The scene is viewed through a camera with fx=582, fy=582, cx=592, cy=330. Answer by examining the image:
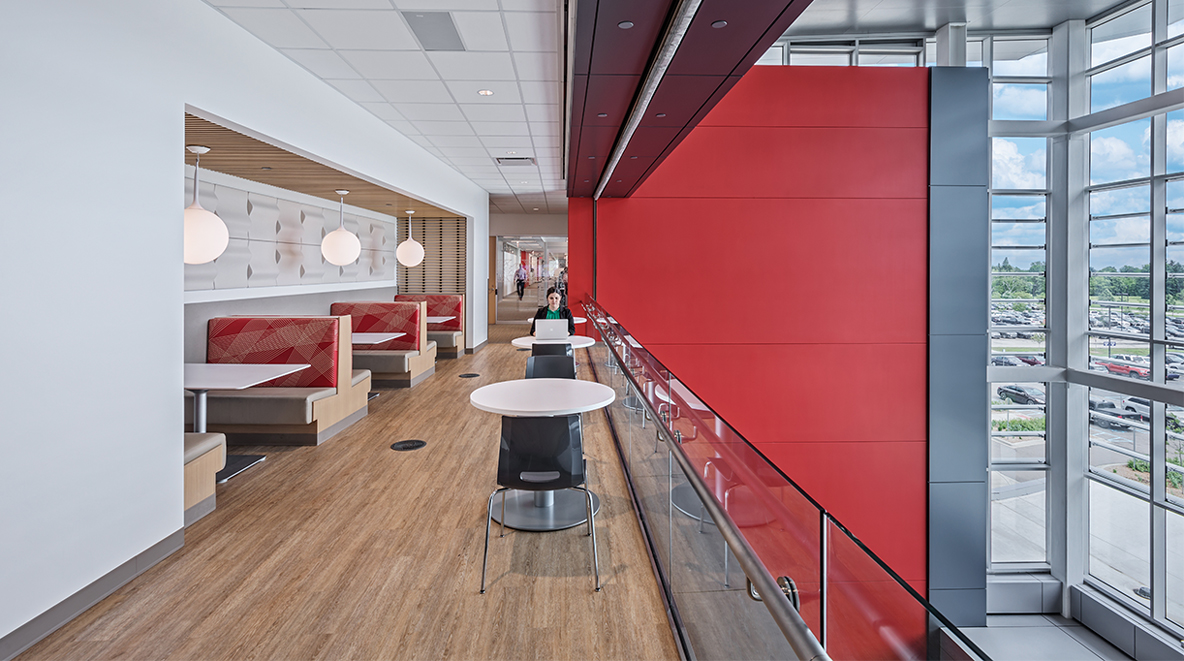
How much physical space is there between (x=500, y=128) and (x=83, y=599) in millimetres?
5401

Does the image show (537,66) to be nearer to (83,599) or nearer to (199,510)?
(199,510)

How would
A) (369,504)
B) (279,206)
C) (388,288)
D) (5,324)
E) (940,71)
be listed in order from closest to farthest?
(5,324) → (369,504) → (279,206) → (940,71) → (388,288)

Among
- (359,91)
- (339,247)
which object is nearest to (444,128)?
(359,91)

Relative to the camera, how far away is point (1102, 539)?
8266 millimetres

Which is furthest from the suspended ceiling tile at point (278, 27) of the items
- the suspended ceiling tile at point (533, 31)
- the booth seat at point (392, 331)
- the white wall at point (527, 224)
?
the white wall at point (527, 224)

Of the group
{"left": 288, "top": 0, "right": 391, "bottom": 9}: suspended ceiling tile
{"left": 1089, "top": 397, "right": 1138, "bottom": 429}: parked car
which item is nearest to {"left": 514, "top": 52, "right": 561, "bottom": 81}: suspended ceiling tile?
{"left": 288, "top": 0, "right": 391, "bottom": 9}: suspended ceiling tile

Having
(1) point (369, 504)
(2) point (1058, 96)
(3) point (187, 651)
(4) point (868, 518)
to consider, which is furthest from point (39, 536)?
(2) point (1058, 96)

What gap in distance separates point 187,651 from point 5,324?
4.80 ft

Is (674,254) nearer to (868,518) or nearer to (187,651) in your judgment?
(868,518)

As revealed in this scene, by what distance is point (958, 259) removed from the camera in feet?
25.6

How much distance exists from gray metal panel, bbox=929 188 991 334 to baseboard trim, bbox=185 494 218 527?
8.16 metres

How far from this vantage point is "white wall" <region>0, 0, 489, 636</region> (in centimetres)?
229

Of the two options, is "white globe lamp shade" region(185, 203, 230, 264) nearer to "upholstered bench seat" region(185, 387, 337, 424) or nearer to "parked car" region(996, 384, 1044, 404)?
"upholstered bench seat" region(185, 387, 337, 424)

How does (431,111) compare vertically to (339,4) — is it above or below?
above
